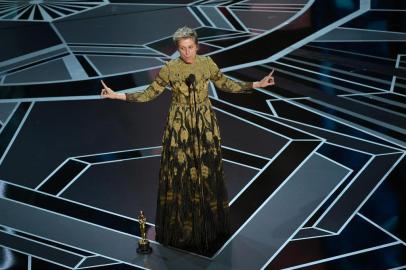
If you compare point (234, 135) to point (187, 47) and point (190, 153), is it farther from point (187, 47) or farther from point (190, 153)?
point (187, 47)

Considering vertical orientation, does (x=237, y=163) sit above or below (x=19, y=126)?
below

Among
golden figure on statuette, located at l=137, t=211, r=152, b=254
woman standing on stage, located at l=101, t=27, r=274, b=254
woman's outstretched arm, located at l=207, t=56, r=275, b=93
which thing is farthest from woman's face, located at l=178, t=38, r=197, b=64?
golden figure on statuette, located at l=137, t=211, r=152, b=254

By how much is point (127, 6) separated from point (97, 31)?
1.26 metres

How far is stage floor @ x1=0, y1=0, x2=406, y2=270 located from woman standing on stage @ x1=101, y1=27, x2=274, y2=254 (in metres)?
0.14

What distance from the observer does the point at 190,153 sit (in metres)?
5.05

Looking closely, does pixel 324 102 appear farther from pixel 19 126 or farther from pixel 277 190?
pixel 19 126

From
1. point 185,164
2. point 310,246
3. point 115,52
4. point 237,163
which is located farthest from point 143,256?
point 115,52

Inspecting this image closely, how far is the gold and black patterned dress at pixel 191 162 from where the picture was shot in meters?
4.93

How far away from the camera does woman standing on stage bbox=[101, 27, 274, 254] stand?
16.1ft

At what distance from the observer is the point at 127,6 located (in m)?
11.4

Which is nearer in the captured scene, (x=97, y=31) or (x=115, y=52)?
(x=115, y=52)

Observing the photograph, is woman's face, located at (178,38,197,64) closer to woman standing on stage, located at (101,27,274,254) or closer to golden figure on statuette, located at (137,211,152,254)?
woman standing on stage, located at (101,27,274,254)

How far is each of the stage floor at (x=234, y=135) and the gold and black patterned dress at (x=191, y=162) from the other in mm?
141

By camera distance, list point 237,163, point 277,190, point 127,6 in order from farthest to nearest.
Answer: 1. point 127,6
2. point 237,163
3. point 277,190
